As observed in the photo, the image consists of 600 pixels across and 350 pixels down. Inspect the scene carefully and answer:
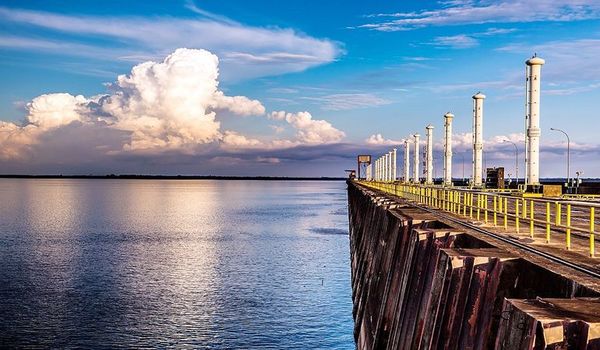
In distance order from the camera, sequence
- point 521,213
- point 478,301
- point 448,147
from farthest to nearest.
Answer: point 448,147, point 521,213, point 478,301

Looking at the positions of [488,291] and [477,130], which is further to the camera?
[477,130]

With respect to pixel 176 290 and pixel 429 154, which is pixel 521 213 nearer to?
pixel 176 290

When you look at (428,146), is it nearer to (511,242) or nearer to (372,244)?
(372,244)

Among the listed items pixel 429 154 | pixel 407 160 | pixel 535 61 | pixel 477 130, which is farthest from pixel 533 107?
A: pixel 407 160

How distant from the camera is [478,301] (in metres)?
9.27

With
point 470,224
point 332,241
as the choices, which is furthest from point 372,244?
point 332,241

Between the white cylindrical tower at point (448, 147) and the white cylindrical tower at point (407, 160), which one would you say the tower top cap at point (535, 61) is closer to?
the white cylindrical tower at point (448, 147)

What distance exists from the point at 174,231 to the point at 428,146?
36.0 meters

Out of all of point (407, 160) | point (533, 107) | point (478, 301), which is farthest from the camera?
point (407, 160)

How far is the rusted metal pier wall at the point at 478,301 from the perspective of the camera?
6391mm

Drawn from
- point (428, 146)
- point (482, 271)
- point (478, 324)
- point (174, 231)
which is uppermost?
point (428, 146)

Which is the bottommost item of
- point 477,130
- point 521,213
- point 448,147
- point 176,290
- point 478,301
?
point 176,290

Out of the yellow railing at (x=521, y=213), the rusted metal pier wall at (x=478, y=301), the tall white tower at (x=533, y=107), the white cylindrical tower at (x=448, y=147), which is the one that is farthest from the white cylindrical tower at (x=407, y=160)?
the rusted metal pier wall at (x=478, y=301)

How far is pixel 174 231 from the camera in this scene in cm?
8762
